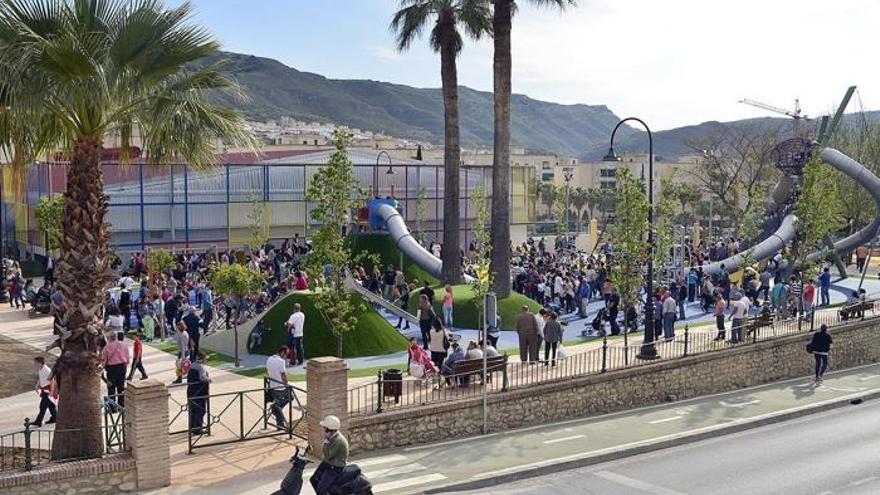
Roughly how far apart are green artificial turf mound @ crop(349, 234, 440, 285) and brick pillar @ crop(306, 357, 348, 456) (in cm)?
2112

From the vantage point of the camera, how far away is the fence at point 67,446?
12.9m

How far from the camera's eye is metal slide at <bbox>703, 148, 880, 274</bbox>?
39300 mm

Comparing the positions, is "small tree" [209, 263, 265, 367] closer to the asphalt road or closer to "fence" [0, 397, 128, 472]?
"fence" [0, 397, 128, 472]

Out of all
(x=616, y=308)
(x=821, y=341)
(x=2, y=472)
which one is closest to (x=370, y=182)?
(x=616, y=308)

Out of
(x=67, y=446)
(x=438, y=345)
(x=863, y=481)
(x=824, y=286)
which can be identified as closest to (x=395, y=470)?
(x=67, y=446)

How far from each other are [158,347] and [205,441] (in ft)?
33.3

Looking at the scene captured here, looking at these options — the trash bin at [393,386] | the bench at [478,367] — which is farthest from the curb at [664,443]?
the trash bin at [393,386]

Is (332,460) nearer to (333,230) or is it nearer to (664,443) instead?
(333,230)

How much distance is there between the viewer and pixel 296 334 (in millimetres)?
21531

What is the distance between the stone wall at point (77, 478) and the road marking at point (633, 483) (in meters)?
8.06

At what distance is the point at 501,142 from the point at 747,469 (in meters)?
16.2

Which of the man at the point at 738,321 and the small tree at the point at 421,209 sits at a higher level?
the small tree at the point at 421,209

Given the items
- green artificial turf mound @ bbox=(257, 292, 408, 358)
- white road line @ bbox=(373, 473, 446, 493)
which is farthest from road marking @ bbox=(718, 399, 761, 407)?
white road line @ bbox=(373, 473, 446, 493)

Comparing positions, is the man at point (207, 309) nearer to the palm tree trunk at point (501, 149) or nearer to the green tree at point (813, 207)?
the palm tree trunk at point (501, 149)
